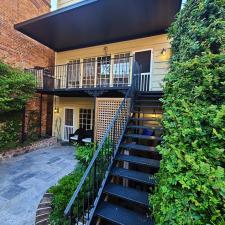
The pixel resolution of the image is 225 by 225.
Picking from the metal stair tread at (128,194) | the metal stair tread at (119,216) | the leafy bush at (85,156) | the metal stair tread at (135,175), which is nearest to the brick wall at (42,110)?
the leafy bush at (85,156)

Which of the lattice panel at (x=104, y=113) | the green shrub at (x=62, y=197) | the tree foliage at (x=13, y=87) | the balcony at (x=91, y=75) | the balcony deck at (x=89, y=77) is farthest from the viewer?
the balcony at (x=91, y=75)

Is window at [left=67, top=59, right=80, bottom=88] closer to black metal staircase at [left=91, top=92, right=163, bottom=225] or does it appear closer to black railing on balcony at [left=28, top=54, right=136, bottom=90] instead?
black railing on balcony at [left=28, top=54, right=136, bottom=90]

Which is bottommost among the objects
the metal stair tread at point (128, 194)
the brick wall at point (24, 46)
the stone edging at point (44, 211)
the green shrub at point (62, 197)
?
the stone edging at point (44, 211)

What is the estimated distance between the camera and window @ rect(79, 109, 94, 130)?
8977 mm

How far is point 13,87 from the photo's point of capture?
6426 millimetres

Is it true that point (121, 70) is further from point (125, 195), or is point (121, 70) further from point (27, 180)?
point (125, 195)

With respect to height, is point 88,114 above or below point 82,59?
below

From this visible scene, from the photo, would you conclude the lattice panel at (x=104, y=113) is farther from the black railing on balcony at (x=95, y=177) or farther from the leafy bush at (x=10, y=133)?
the leafy bush at (x=10, y=133)

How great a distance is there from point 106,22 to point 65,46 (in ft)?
11.6

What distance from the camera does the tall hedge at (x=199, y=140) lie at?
1.26 metres

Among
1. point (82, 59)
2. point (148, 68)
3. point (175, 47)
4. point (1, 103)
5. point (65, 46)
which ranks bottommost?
point (1, 103)

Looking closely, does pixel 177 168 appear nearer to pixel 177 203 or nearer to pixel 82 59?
pixel 177 203

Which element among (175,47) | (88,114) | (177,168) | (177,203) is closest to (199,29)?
(175,47)

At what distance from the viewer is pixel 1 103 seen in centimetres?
575
